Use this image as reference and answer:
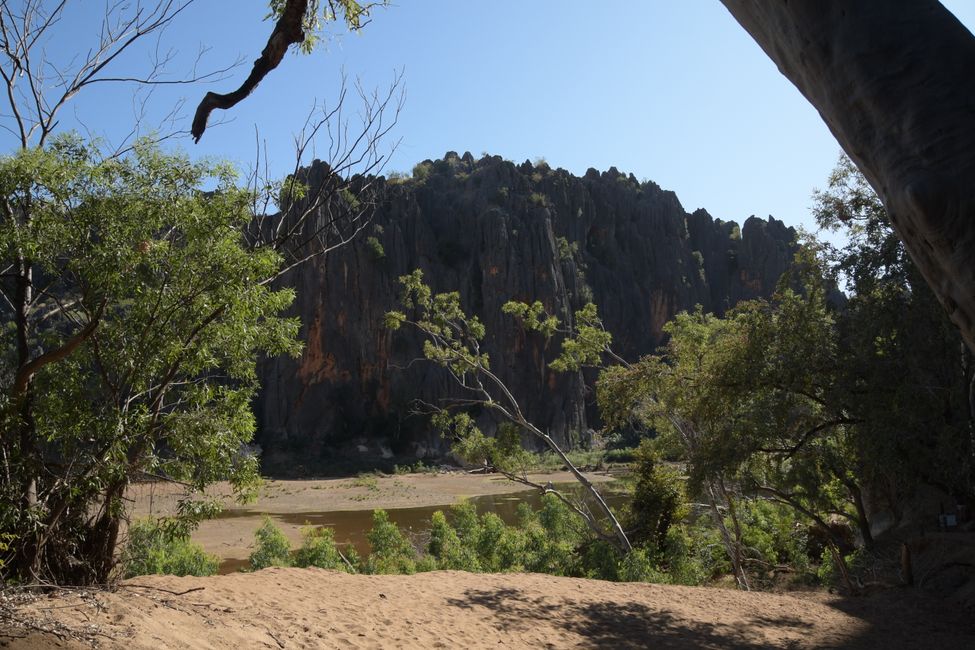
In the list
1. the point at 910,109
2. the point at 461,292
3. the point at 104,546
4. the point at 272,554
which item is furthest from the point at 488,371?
the point at 461,292

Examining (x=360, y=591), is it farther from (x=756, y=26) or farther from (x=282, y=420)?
(x=282, y=420)

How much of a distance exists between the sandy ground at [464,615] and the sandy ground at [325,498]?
11.0 meters

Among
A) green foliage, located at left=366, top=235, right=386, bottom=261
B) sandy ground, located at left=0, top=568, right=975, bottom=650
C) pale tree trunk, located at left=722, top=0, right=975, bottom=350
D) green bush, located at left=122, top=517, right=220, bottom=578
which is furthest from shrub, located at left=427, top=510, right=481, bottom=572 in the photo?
green foliage, located at left=366, top=235, right=386, bottom=261

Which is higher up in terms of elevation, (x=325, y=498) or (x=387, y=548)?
(x=387, y=548)

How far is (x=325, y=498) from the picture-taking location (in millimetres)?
35719

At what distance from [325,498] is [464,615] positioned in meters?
29.1

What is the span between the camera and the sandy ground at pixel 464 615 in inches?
213

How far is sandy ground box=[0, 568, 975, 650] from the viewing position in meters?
5.40

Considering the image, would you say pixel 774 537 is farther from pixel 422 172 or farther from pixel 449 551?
pixel 422 172

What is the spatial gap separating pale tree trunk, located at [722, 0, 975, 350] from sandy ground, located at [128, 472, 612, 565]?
18.2 m

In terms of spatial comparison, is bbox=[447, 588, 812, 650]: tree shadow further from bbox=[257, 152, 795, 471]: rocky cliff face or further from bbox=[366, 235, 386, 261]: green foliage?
bbox=[366, 235, 386, 261]: green foliage

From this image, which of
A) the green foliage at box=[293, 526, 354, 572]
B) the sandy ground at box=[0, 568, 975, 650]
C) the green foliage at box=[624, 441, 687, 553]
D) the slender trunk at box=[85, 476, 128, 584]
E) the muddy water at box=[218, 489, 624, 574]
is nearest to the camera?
the sandy ground at box=[0, 568, 975, 650]

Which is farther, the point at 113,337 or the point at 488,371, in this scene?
the point at 488,371

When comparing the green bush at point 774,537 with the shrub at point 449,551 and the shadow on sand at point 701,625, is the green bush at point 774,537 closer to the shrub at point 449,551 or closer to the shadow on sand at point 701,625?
the shrub at point 449,551
